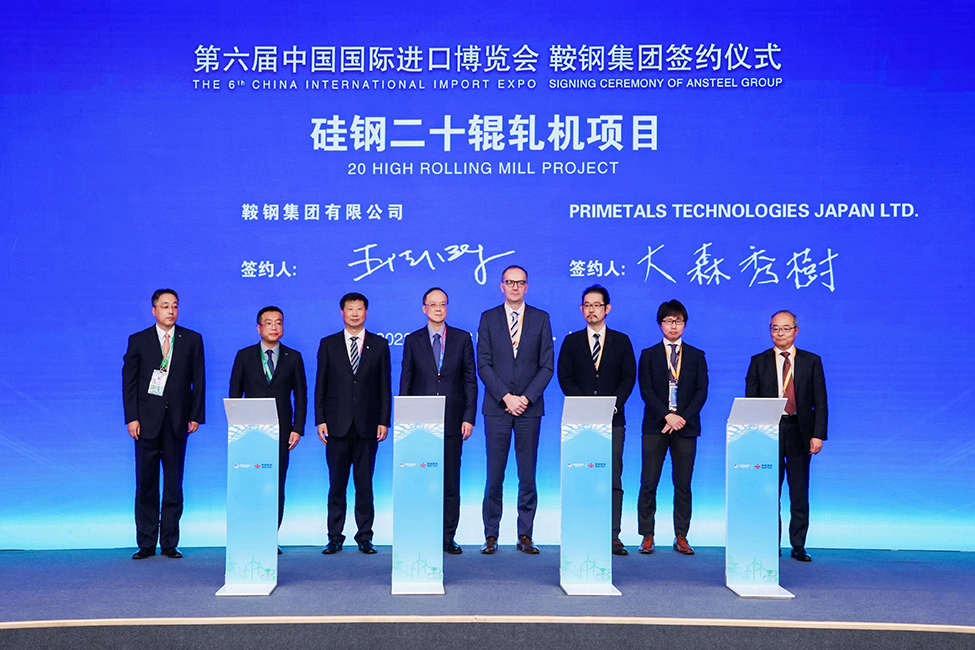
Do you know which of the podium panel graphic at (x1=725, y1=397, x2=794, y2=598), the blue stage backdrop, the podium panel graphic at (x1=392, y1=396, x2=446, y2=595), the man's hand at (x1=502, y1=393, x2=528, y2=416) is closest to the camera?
the podium panel graphic at (x1=392, y1=396, x2=446, y2=595)

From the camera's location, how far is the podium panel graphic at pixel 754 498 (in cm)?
419

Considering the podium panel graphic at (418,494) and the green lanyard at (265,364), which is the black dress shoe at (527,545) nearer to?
the podium panel graphic at (418,494)

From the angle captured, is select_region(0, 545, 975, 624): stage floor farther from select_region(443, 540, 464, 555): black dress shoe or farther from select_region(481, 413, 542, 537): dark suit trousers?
select_region(481, 413, 542, 537): dark suit trousers

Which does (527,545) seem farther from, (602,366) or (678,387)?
(678,387)

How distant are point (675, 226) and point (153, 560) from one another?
372cm

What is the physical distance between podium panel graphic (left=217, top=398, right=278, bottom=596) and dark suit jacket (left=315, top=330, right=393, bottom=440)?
1.10 meters

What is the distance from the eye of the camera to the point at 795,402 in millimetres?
5277

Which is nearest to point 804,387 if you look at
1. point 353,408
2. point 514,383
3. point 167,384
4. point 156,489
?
point 514,383

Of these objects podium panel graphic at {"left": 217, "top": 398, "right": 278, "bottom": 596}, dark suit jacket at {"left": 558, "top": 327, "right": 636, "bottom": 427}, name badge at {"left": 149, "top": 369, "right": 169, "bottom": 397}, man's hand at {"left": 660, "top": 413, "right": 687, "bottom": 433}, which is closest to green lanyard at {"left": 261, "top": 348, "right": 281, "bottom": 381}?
name badge at {"left": 149, "top": 369, "right": 169, "bottom": 397}

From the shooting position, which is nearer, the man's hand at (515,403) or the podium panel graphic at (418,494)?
the podium panel graphic at (418,494)

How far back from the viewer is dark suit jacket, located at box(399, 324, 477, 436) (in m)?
5.27

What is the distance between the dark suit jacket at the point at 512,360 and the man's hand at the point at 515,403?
38 millimetres

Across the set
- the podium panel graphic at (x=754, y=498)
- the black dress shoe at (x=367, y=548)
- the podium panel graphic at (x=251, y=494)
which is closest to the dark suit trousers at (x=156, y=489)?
the black dress shoe at (x=367, y=548)

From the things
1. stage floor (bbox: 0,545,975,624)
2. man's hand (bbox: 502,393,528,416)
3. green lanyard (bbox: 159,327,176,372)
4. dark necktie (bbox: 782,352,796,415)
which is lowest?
stage floor (bbox: 0,545,975,624)
